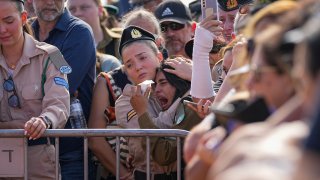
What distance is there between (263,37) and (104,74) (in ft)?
15.0

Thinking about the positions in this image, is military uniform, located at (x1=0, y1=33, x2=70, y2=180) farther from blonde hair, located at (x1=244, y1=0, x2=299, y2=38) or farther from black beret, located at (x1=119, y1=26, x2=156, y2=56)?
blonde hair, located at (x1=244, y1=0, x2=299, y2=38)

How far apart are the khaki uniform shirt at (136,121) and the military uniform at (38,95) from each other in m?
0.42

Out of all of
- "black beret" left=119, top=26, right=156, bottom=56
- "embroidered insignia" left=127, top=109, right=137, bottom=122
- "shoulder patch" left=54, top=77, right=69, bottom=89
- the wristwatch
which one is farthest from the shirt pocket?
"black beret" left=119, top=26, right=156, bottom=56

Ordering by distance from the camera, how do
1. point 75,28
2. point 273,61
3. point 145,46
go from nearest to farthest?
1. point 273,61
2. point 145,46
3. point 75,28

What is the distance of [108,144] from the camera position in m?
7.45

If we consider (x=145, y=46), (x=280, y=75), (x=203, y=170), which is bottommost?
(x=203, y=170)

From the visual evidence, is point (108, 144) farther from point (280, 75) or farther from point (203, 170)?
point (280, 75)

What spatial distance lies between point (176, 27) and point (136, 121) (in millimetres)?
1822

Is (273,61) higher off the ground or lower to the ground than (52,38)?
lower

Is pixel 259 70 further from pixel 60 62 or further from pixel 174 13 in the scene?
pixel 174 13

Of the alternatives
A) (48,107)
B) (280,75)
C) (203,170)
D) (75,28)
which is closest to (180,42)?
(75,28)

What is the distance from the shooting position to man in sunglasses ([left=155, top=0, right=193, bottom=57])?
866 centimetres

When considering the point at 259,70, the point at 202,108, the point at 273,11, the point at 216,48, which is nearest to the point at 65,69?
the point at 202,108

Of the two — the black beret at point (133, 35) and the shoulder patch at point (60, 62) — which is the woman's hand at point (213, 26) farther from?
the shoulder patch at point (60, 62)
